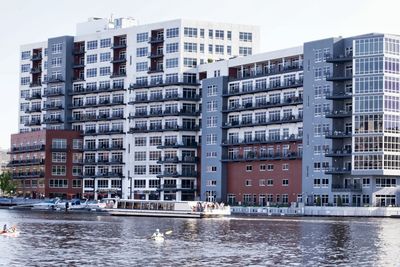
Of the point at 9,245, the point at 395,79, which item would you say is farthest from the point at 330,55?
the point at 9,245

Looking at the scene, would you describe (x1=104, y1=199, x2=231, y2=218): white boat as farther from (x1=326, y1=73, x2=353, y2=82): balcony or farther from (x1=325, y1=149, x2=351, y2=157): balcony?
(x1=326, y1=73, x2=353, y2=82): balcony

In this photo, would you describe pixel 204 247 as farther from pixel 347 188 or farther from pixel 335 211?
pixel 347 188

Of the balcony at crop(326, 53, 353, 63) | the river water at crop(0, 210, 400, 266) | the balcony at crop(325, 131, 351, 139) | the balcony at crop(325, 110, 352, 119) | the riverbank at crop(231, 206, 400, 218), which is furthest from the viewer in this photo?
the balcony at crop(326, 53, 353, 63)

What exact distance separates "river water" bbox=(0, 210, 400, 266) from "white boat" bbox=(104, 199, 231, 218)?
4088 centimetres

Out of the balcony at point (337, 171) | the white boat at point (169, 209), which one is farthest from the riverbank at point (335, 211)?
the white boat at point (169, 209)

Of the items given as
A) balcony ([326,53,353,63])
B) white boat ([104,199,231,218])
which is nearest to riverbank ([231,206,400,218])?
white boat ([104,199,231,218])

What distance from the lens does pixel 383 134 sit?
181000mm

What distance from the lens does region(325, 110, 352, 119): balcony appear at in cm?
18675

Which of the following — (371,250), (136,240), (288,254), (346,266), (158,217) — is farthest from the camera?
(158,217)

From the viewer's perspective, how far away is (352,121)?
609 ft

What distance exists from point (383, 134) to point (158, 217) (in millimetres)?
44279

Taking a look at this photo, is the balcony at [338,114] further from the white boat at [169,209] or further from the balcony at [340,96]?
the white boat at [169,209]

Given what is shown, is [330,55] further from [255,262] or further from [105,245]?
[255,262]

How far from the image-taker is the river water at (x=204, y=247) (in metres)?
77.9
